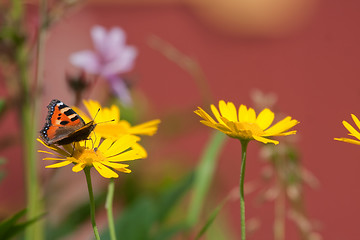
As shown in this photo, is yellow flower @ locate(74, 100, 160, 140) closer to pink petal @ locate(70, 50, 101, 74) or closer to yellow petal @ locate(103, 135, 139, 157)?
yellow petal @ locate(103, 135, 139, 157)

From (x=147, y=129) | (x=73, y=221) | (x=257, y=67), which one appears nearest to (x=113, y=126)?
(x=147, y=129)

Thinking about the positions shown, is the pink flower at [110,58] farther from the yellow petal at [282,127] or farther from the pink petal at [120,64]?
the yellow petal at [282,127]

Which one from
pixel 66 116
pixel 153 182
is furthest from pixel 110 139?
pixel 153 182

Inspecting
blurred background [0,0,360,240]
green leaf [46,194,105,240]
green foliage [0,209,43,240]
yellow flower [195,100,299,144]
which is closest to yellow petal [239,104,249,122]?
yellow flower [195,100,299,144]

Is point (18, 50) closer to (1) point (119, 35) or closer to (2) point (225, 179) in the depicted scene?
(1) point (119, 35)

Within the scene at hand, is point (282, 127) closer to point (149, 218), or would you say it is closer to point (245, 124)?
point (245, 124)

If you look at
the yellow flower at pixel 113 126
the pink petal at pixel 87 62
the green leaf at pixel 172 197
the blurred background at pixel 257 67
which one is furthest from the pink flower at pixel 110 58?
the blurred background at pixel 257 67
